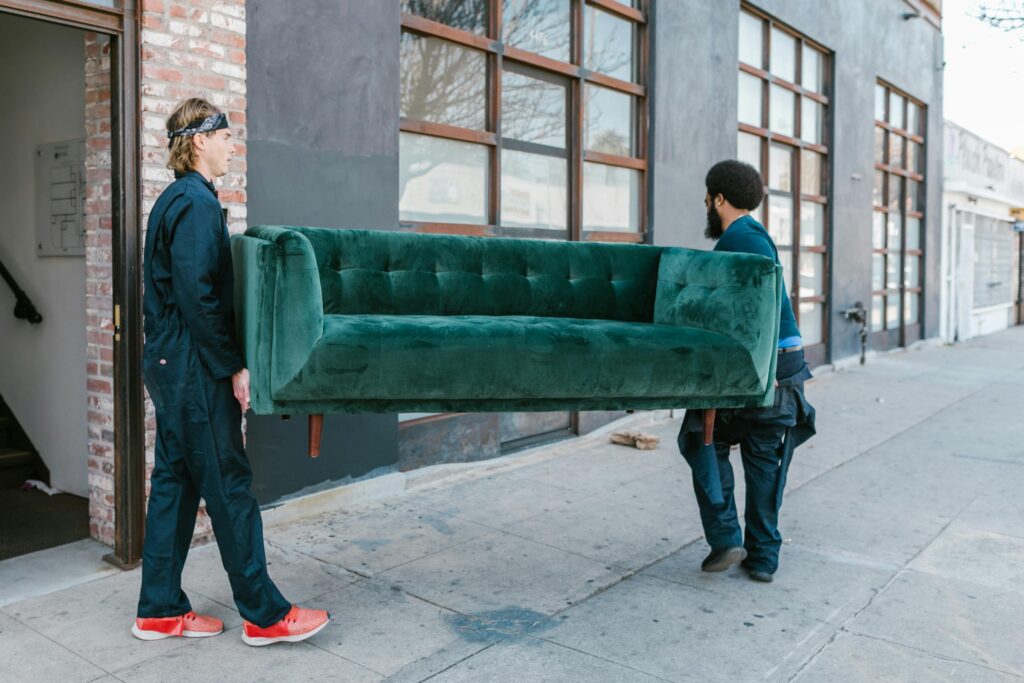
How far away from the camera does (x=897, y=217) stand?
14.6 metres

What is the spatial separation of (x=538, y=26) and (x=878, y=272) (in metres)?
8.90

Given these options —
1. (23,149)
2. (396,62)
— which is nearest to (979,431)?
(396,62)

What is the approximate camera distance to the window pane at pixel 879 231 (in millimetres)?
13742

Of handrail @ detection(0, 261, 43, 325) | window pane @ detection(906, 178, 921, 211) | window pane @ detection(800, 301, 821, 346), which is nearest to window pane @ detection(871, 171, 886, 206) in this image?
window pane @ detection(906, 178, 921, 211)

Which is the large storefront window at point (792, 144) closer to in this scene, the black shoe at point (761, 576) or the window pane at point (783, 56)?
the window pane at point (783, 56)

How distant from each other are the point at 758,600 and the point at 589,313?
59.5 inches

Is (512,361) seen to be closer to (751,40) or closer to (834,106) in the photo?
(751,40)

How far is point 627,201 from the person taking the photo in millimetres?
7855

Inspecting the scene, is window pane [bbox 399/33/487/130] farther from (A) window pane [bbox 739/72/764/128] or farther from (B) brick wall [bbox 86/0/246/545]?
(A) window pane [bbox 739/72/764/128]

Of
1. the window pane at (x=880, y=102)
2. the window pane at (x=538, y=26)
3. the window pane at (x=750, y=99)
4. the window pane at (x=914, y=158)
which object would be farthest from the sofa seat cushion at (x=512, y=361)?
the window pane at (x=914, y=158)

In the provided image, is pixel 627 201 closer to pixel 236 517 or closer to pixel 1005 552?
pixel 1005 552

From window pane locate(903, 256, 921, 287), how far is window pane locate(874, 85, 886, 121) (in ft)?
7.95

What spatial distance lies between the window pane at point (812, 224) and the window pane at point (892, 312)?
3065 mm

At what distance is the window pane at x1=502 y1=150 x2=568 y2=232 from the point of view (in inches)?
259
